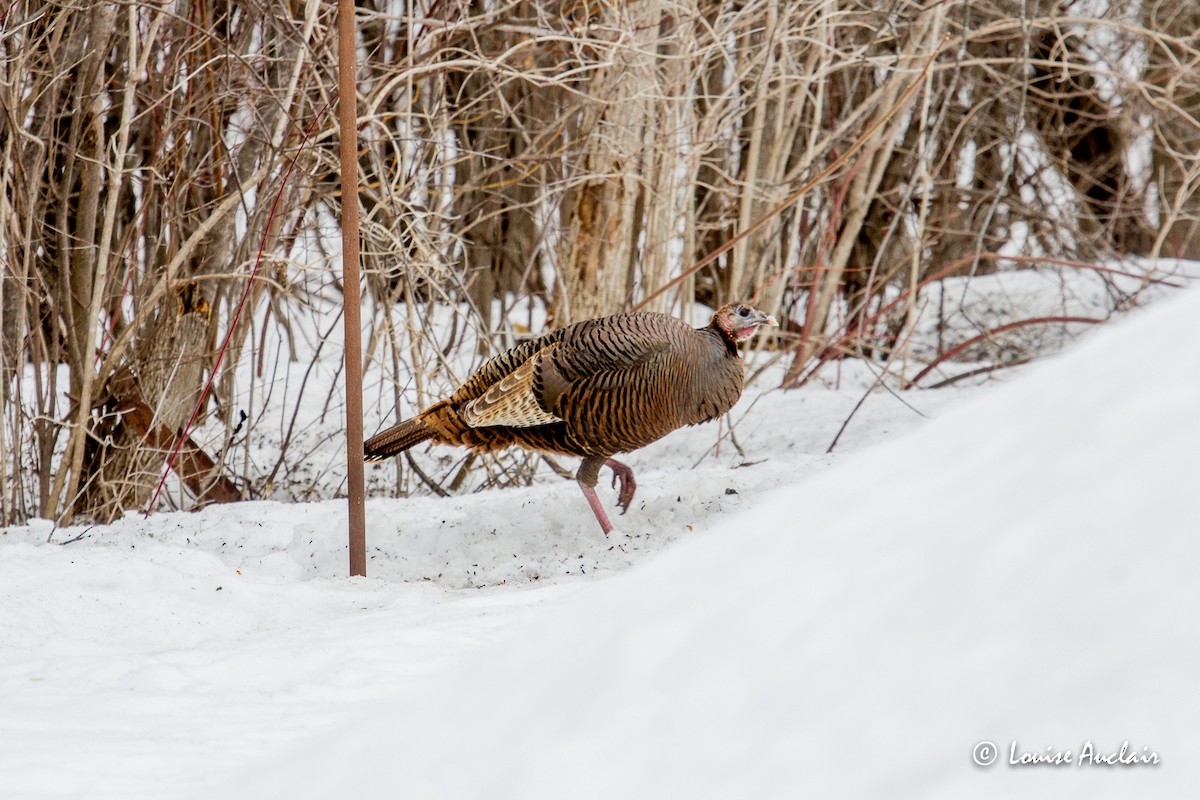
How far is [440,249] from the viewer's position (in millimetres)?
5125

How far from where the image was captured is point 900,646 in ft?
4.12

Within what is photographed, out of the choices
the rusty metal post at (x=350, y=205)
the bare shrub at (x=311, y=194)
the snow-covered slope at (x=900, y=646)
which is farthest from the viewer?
the bare shrub at (x=311, y=194)

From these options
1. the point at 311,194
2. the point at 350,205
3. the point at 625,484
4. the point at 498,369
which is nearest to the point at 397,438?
the point at 498,369

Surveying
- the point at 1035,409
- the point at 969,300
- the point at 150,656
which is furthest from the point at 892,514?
the point at 969,300

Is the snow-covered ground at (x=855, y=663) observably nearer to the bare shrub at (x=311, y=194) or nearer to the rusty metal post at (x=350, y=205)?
the rusty metal post at (x=350, y=205)

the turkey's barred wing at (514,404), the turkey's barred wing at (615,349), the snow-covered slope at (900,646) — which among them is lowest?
the turkey's barred wing at (514,404)

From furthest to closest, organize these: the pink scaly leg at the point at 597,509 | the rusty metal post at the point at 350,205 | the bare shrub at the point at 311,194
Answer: the bare shrub at the point at 311,194 < the pink scaly leg at the point at 597,509 < the rusty metal post at the point at 350,205

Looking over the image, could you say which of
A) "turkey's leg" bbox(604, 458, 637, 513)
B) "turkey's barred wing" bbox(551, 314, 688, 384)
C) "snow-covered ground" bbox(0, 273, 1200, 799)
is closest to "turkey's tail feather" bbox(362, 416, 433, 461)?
"turkey's barred wing" bbox(551, 314, 688, 384)

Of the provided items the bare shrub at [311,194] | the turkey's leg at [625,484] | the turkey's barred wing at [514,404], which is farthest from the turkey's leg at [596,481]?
the bare shrub at [311,194]

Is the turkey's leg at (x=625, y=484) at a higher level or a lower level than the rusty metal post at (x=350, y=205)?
lower

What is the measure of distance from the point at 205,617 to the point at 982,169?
8614 mm

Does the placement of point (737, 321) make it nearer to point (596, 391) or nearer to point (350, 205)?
point (596, 391)

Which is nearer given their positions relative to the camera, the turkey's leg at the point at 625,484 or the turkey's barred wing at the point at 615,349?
the turkey's barred wing at the point at 615,349

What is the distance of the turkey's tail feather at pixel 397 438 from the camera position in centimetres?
445
